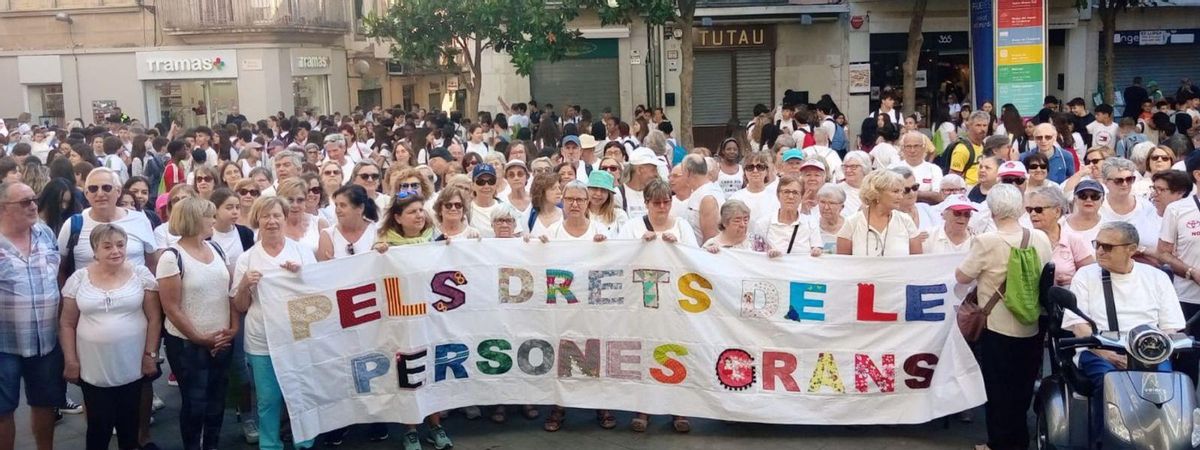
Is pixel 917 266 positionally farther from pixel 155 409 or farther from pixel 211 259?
pixel 155 409

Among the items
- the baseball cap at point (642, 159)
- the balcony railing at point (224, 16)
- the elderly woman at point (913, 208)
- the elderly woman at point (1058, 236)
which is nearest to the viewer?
the elderly woman at point (1058, 236)

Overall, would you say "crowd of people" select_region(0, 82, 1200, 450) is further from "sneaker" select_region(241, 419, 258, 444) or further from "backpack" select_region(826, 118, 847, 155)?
"backpack" select_region(826, 118, 847, 155)

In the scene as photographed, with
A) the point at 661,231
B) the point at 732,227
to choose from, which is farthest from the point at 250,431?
the point at 732,227

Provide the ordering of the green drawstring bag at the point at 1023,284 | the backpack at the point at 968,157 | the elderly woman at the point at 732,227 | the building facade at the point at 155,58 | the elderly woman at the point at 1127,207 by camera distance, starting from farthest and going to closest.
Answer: the building facade at the point at 155,58 < the backpack at the point at 968,157 < the elderly woman at the point at 1127,207 < the elderly woman at the point at 732,227 < the green drawstring bag at the point at 1023,284

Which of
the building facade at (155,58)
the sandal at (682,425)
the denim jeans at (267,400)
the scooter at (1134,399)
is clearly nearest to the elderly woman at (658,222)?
the sandal at (682,425)

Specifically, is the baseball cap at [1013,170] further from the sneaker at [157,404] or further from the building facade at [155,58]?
the building facade at [155,58]

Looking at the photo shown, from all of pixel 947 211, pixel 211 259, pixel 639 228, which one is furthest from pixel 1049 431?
pixel 211 259

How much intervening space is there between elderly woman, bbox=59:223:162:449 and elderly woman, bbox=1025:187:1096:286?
16.4 ft

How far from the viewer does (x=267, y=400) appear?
6.82 meters

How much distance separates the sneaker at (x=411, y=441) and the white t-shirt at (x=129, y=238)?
6.33 ft

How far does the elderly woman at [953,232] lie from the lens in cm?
728

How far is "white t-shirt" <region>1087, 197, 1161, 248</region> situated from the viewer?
750 centimetres

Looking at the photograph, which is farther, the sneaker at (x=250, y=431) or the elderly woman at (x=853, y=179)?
the elderly woman at (x=853, y=179)

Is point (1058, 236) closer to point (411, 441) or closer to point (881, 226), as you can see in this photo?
point (881, 226)
